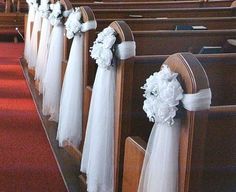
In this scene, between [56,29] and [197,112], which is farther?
[56,29]

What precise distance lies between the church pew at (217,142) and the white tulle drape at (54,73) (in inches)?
69.6

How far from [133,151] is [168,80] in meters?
0.57

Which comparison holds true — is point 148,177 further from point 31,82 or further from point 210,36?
point 31,82

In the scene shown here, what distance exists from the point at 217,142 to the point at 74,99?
1.58m

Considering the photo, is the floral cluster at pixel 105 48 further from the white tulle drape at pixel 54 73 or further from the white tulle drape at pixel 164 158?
the white tulle drape at pixel 54 73

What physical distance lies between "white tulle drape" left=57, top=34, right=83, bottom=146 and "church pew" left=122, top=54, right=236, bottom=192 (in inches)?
39.9

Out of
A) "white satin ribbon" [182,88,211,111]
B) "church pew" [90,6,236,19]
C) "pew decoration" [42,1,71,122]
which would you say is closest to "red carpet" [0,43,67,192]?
"pew decoration" [42,1,71,122]

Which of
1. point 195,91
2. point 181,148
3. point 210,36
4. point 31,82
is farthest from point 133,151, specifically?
point 31,82

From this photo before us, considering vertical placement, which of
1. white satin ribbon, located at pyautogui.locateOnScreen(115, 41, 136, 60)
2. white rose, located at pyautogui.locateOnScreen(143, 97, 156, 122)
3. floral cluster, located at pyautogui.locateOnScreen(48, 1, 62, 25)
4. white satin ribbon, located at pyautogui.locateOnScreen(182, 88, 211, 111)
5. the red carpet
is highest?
floral cluster, located at pyautogui.locateOnScreen(48, 1, 62, 25)

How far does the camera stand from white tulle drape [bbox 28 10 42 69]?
507 cm

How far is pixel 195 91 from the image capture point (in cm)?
156

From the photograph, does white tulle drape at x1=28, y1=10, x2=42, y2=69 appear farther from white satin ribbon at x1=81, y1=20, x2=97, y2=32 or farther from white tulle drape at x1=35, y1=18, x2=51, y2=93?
white satin ribbon at x1=81, y1=20, x2=97, y2=32

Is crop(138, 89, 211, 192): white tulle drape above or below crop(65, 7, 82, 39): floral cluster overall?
below

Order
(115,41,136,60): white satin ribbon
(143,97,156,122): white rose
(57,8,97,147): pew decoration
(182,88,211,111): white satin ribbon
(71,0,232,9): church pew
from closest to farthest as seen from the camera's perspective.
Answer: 1. (182,88,211,111): white satin ribbon
2. (143,97,156,122): white rose
3. (115,41,136,60): white satin ribbon
4. (57,8,97,147): pew decoration
5. (71,0,232,9): church pew
